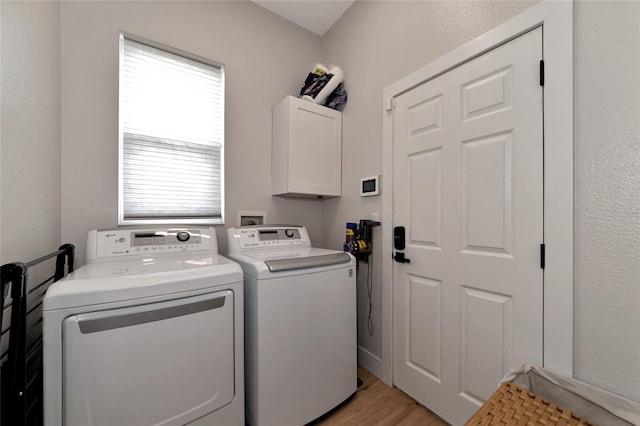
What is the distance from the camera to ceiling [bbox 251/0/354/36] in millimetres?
2097

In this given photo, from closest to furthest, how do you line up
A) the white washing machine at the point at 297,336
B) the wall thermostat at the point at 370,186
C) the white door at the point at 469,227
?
the white door at the point at 469,227
the white washing machine at the point at 297,336
the wall thermostat at the point at 370,186

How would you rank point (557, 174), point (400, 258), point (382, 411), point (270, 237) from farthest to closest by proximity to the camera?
point (270, 237)
point (400, 258)
point (382, 411)
point (557, 174)

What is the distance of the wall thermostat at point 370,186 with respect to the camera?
184cm

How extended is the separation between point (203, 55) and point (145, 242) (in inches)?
56.4

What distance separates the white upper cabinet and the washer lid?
0.94 meters

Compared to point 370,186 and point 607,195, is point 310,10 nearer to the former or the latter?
point 370,186

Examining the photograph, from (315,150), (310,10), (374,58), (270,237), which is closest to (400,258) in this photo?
(270,237)

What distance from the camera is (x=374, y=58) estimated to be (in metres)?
1.91

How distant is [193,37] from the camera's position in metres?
1.84

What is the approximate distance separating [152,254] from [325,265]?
3.25 feet

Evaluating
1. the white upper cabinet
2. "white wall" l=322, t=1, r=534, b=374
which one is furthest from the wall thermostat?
the white upper cabinet

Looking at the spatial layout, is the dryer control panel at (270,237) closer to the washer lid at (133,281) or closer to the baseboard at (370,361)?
the washer lid at (133,281)

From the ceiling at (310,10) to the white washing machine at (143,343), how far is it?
2.19 m

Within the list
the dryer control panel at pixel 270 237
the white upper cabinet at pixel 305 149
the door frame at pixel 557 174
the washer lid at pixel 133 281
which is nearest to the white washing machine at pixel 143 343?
the washer lid at pixel 133 281
